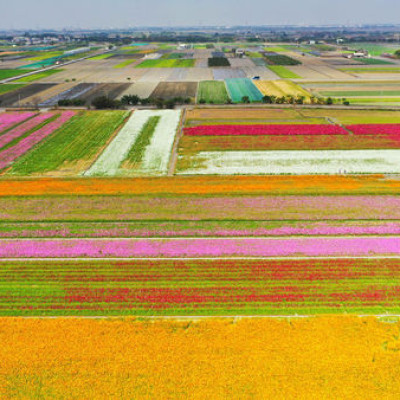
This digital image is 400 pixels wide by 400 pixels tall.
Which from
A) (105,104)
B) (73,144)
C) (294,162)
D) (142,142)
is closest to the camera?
(294,162)

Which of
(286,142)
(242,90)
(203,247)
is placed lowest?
(203,247)

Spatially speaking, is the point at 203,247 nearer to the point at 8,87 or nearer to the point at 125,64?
the point at 8,87

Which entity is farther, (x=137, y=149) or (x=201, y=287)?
(x=137, y=149)

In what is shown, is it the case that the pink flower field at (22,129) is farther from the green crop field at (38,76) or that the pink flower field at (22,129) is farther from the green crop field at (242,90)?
the green crop field at (38,76)

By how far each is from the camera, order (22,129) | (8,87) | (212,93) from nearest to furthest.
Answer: (22,129)
(212,93)
(8,87)

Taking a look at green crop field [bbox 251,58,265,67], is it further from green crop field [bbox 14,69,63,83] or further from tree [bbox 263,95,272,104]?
green crop field [bbox 14,69,63,83]

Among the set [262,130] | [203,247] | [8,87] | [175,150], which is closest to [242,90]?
[262,130]

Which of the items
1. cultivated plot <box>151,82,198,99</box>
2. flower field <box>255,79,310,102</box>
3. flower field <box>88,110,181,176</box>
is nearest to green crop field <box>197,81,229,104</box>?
cultivated plot <box>151,82,198,99</box>
